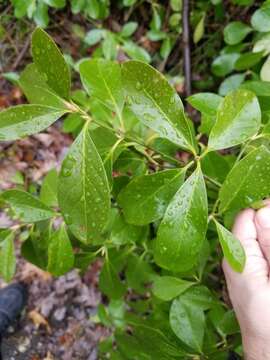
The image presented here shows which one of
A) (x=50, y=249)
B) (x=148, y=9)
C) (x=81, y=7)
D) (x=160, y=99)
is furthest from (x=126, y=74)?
(x=148, y=9)

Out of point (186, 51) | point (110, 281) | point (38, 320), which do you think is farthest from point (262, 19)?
point (38, 320)

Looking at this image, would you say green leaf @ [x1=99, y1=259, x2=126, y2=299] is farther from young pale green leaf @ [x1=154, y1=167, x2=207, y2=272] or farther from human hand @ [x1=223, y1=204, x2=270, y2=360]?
young pale green leaf @ [x1=154, y1=167, x2=207, y2=272]

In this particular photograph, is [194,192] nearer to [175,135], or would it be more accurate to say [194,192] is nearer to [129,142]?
[175,135]

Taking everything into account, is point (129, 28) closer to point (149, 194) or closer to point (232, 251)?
point (149, 194)

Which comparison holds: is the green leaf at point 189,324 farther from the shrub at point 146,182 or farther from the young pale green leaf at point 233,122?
the young pale green leaf at point 233,122

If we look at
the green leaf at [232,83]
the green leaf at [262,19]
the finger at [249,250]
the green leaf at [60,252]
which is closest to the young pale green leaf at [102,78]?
the green leaf at [60,252]

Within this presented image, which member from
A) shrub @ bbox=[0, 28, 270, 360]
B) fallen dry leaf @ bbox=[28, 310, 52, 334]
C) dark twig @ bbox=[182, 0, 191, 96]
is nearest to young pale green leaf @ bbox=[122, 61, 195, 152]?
shrub @ bbox=[0, 28, 270, 360]
